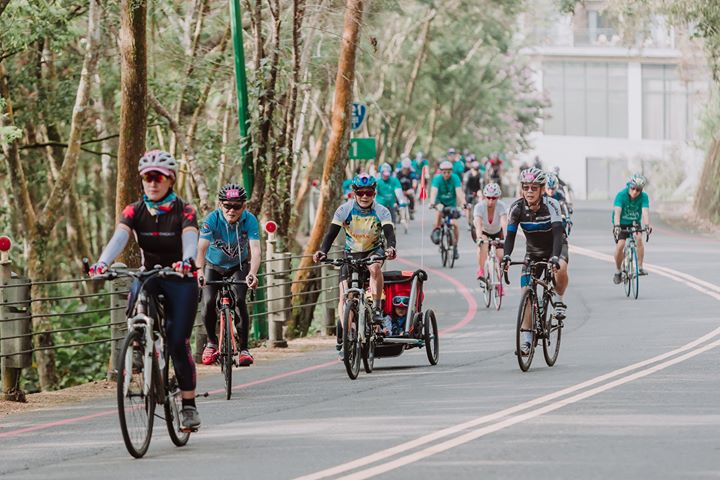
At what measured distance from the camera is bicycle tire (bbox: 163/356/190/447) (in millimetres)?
10562

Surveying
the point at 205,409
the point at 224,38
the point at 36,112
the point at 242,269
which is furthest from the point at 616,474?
the point at 224,38

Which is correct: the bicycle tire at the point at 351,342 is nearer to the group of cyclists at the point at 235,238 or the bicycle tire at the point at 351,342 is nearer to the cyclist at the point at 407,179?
the group of cyclists at the point at 235,238

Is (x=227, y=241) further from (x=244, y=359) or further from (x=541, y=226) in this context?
(x=541, y=226)

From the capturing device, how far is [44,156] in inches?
1473

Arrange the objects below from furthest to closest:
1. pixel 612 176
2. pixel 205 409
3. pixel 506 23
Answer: pixel 612 176 → pixel 506 23 → pixel 205 409

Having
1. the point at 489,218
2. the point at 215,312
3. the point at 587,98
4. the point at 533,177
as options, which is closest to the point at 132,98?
the point at 215,312

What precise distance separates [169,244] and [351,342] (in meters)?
4.69

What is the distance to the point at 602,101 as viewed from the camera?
95750 millimetres

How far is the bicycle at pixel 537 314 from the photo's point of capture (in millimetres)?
15250

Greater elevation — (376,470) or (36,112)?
(36,112)

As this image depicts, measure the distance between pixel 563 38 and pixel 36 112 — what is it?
68.5 metres

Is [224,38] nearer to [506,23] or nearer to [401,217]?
[401,217]

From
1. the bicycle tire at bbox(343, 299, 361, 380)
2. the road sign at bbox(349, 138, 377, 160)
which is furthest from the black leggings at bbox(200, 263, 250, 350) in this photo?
the road sign at bbox(349, 138, 377, 160)

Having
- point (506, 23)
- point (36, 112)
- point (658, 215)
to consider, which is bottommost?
point (658, 215)
